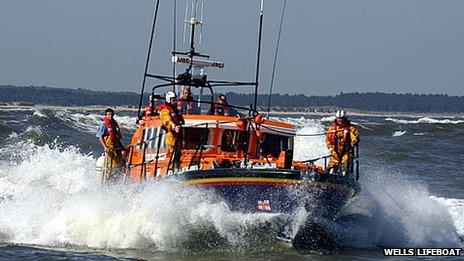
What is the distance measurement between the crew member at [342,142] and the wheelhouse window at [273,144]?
80 centimetres

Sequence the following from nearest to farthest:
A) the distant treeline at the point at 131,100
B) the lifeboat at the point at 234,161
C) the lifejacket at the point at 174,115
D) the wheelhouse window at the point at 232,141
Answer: the lifeboat at the point at 234,161 < the lifejacket at the point at 174,115 < the wheelhouse window at the point at 232,141 < the distant treeline at the point at 131,100

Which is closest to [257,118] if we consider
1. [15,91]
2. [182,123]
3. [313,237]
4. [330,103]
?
[182,123]

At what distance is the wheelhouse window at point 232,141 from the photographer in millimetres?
13797

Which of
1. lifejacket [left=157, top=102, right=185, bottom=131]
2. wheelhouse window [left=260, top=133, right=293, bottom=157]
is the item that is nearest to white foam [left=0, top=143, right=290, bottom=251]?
lifejacket [left=157, top=102, right=185, bottom=131]

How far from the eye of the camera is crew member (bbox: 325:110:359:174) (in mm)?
13578

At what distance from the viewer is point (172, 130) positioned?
43.3 ft

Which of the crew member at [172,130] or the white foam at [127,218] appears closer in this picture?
the white foam at [127,218]

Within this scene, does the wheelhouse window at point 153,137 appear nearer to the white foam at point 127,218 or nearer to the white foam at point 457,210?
the white foam at point 127,218

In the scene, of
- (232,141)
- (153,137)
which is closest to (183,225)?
(232,141)

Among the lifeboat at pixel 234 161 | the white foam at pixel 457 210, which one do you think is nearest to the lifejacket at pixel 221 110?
the lifeboat at pixel 234 161

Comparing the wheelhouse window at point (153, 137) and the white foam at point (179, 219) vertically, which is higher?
the wheelhouse window at point (153, 137)

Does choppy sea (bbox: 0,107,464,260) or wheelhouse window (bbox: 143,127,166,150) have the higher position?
wheelhouse window (bbox: 143,127,166,150)

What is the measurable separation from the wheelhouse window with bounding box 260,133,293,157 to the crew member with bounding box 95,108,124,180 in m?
2.46

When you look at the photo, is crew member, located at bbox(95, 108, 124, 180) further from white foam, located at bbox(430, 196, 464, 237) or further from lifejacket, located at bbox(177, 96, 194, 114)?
white foam, located at bbox(430, 196, 464, 237)
